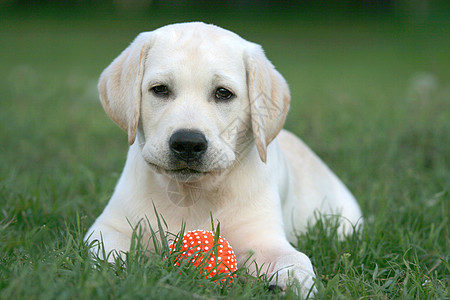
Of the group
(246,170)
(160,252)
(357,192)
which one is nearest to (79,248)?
(160,252)

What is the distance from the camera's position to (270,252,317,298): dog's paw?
303 cm

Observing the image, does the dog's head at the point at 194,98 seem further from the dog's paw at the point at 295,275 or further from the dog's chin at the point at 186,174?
the dog's paw at the point at 295,275

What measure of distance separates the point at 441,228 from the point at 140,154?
2235 millimetres

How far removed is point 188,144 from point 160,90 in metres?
0.48

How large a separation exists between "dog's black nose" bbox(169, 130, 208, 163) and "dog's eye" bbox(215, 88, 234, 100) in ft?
1.21

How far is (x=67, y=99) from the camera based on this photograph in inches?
397

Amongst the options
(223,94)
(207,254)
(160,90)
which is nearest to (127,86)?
(160,90)

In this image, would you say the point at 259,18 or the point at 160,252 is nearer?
the point at 160,252

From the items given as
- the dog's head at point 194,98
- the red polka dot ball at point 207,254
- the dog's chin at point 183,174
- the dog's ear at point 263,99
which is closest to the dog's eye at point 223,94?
the dog's head at point 194,98

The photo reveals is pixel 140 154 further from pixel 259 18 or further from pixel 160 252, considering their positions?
pixel 259 18

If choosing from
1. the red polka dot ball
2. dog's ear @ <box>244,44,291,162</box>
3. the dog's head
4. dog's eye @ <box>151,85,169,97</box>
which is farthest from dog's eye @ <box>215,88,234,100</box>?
the red polka dot ball

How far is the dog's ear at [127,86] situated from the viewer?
3.58 m

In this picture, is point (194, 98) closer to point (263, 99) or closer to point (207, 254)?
point (263, 99)

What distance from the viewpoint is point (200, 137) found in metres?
3.24
